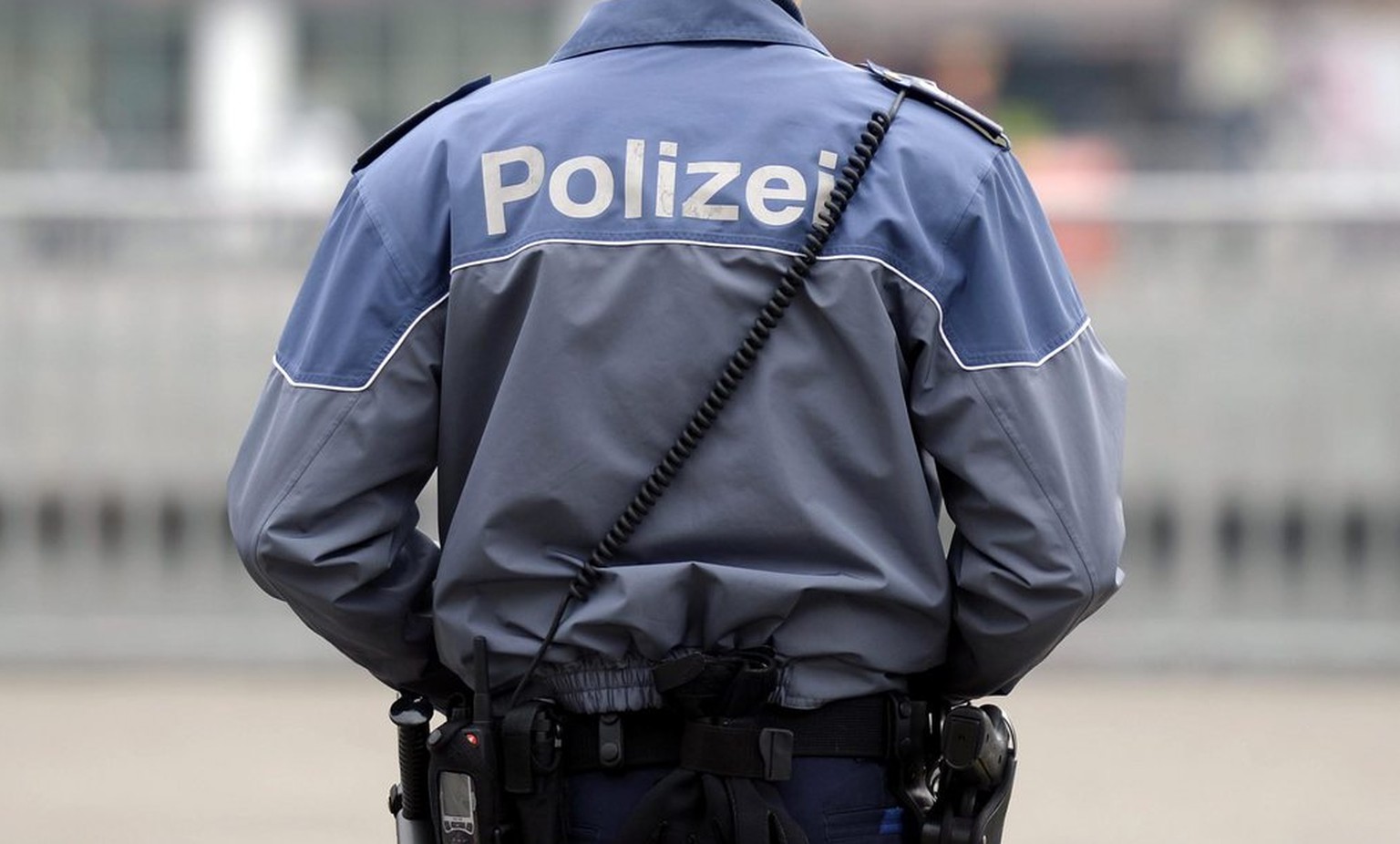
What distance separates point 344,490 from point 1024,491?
2.97 feet

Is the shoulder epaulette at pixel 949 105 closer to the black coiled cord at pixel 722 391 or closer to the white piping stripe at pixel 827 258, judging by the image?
the black coiled cord at pixel 722 391

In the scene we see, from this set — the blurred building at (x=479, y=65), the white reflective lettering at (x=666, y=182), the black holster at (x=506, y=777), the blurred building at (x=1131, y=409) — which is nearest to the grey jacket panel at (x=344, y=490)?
the black holster at (x=506, y=777)

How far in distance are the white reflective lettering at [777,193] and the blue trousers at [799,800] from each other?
721mm

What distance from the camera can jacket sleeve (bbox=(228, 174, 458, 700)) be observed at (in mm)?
3061

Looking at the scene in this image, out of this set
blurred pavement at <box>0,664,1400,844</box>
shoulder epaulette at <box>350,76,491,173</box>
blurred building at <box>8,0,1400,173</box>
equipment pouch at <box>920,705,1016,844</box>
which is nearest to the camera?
equipment pouch at <box>920,705,1016,844</box>

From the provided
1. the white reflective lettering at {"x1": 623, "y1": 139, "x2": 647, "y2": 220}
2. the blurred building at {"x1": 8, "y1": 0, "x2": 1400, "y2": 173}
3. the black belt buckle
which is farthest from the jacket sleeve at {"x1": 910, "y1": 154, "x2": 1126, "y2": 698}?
the blurred building at {"x1": 8, "y1": 0, "x2": 1400, "y2": 173}

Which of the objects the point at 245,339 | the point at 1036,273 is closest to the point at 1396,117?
the point at 245,339

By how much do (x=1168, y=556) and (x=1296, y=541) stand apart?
1.65 ft

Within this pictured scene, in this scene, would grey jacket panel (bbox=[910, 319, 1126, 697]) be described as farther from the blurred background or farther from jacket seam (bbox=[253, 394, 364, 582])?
the blurred background

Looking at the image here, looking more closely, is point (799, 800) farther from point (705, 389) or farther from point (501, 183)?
point (501, 183)

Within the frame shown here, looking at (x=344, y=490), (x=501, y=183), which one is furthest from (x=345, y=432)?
(x=501, y=183)

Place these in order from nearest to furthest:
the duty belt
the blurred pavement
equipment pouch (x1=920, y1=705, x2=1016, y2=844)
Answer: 1. the duty belt
2. equipment pouch (x1=920, y1=705, x2=1016, y2=844)
3. the blurred pavement

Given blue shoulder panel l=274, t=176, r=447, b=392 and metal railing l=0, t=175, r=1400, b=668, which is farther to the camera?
metal railing l=0, t=175, r=1400, b=668

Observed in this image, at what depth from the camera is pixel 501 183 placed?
3.08m
